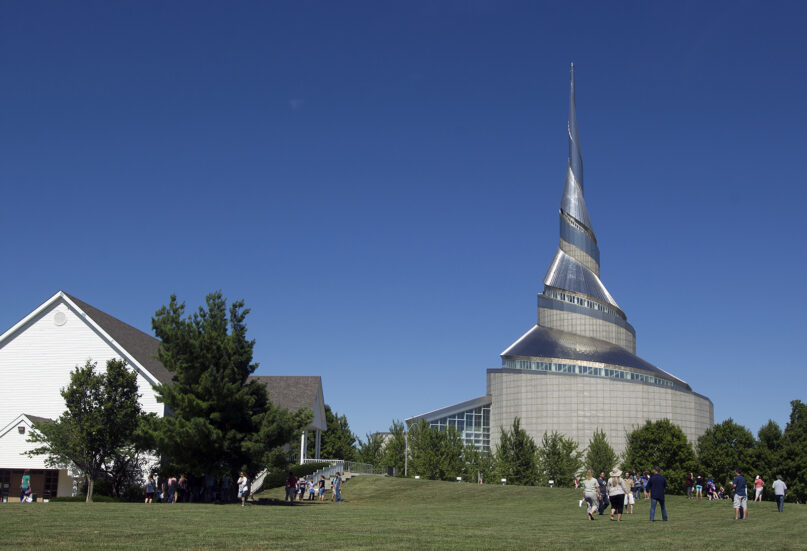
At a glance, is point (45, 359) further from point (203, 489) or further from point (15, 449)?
point (203, 489)

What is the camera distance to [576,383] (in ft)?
308

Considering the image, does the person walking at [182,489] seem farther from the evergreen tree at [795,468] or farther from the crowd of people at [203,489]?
the evergreen tree at [795,468]

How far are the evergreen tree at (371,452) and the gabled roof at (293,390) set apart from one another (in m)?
23.4

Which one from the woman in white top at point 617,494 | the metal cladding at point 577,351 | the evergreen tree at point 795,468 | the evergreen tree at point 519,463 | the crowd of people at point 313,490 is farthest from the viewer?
the metal cladding at point 577,351

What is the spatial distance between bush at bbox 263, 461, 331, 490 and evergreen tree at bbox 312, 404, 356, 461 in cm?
2613

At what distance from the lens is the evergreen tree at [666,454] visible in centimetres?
7356

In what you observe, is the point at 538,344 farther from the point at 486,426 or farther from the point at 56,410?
the point at 56,410

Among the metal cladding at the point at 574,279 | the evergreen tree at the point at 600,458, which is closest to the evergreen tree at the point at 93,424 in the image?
the evergreen tree at the point at 600,458

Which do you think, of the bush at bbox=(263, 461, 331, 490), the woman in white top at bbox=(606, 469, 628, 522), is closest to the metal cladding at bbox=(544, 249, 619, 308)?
the bush at bbox=(263, 461, 331, 490)

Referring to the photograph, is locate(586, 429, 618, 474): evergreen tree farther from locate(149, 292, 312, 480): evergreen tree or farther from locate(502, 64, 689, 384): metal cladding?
locate(149, 292, 312, 480): evergreen tree

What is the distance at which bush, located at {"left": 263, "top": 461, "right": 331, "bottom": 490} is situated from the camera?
4697 cm

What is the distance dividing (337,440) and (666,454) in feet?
104

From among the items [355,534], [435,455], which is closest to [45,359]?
[355,534]

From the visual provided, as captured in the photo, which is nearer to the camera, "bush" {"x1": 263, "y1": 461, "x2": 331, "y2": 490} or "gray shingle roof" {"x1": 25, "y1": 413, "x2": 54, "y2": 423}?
"gray shingle roof" {"x1": 25, "y1": 413, "x2": 54, "y2": 423}
